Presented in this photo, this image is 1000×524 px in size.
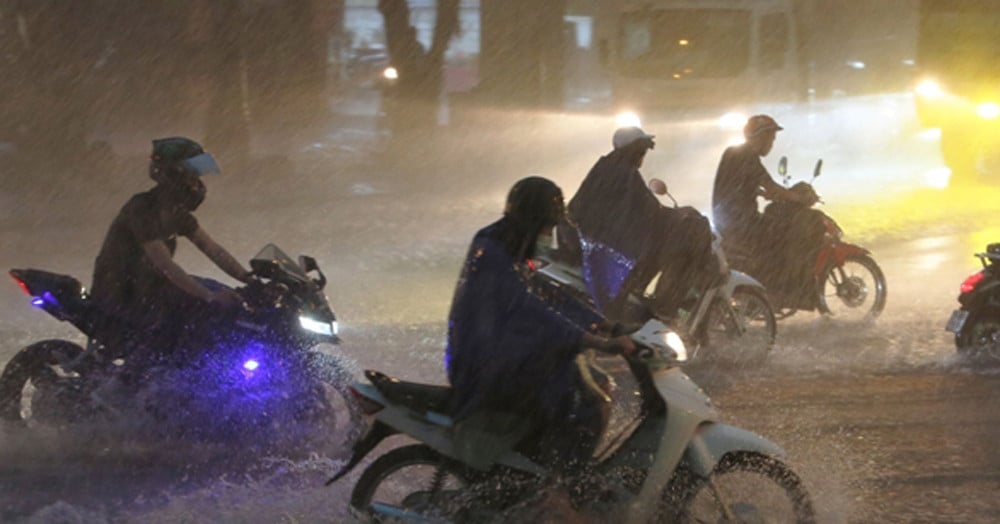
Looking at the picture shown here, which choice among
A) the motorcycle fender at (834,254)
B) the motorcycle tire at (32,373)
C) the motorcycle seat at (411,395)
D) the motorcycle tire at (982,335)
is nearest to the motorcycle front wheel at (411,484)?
the motorcycle seat at (411,395)

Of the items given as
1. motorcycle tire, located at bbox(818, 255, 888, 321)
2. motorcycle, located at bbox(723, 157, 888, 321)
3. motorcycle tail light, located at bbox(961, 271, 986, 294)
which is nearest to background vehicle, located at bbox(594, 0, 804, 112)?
motorcycle tire, located at bbox(818, 255, 888, 321)

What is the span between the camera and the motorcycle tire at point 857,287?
30.6 ft

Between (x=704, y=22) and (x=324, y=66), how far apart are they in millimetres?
8339

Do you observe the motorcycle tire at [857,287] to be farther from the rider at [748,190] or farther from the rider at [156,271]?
the rider at [156,271]

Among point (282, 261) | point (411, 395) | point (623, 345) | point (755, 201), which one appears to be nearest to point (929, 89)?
point (755, 201)

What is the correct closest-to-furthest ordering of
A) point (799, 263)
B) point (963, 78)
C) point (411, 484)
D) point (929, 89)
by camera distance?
point (411, 484) < point (799, 263) < point (963, 78) < point (929, 89)

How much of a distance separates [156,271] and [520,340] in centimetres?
231

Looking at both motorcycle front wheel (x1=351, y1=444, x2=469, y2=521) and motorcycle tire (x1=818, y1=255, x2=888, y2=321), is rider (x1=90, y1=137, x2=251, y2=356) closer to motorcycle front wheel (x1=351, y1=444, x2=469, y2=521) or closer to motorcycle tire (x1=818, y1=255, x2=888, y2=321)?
motorcycle front wheel (x1=351, y1=444, x2=469, y2=521)

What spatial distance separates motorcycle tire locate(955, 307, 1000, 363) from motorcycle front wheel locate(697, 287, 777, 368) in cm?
127

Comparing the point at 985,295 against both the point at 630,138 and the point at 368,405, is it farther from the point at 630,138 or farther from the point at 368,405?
the point at 368,405

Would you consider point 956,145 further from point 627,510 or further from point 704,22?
point 627,510

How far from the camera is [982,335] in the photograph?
7859 mm

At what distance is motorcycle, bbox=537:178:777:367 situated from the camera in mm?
7648

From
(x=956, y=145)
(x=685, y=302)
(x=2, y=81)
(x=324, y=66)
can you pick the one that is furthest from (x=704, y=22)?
(x=2, y=81)
